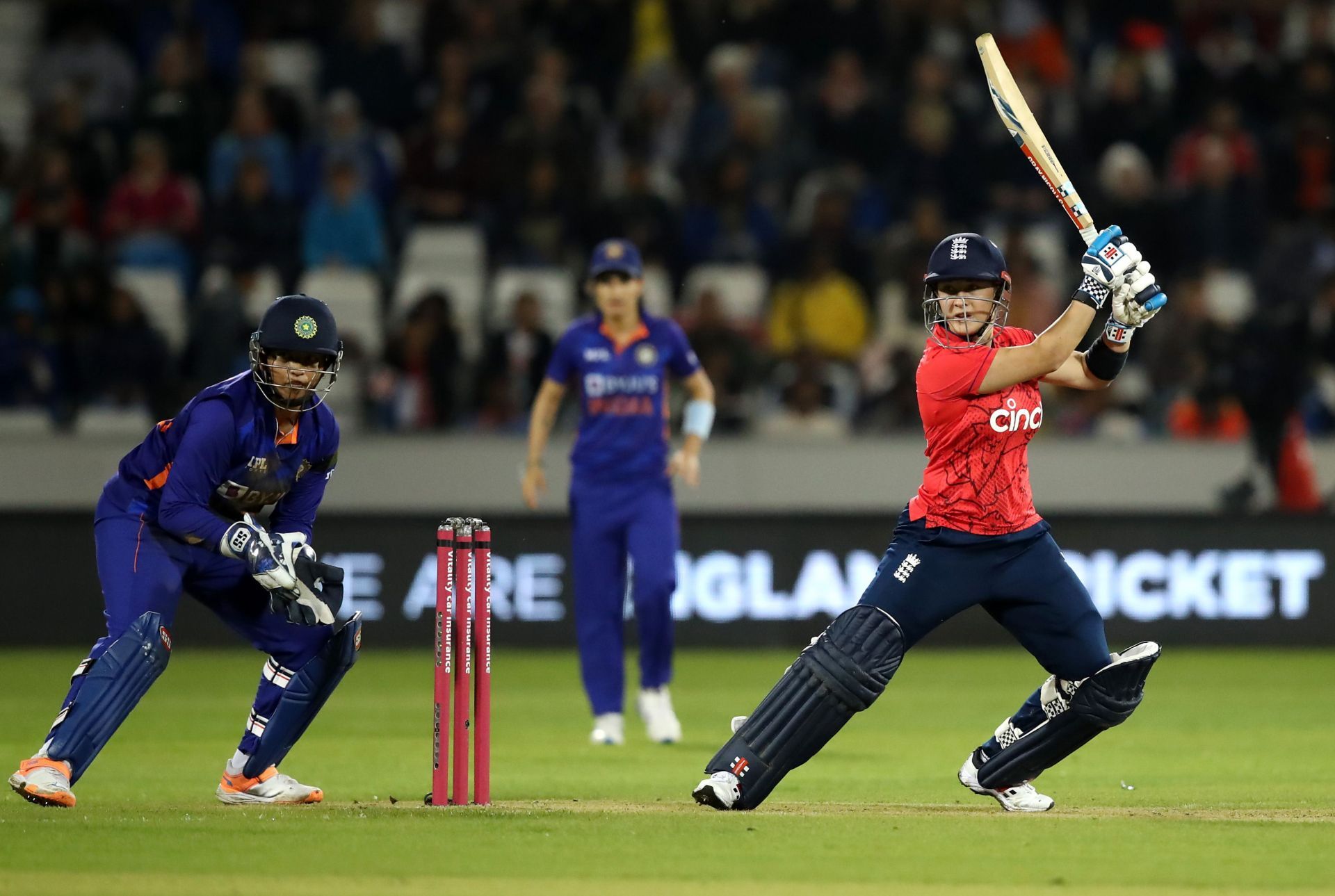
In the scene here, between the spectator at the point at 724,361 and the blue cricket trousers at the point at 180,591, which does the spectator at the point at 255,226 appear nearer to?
the spectator at the point at 724,361

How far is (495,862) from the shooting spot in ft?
18.7

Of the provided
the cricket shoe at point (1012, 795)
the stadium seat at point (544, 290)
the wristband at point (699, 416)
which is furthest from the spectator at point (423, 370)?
the cricket shoe at point (1012, 795)

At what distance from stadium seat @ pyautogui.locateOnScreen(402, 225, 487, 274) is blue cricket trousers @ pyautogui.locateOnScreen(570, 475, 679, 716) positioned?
23.1ft

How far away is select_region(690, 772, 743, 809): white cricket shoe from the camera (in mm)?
6621

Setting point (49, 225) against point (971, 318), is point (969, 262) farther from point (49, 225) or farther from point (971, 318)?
point (49, 225)

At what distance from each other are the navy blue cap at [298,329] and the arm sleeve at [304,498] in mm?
425

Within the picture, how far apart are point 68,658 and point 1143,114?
10.2 meters

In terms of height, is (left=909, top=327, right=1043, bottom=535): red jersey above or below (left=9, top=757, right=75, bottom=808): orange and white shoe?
above

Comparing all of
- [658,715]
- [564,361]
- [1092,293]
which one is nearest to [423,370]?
[564,361]

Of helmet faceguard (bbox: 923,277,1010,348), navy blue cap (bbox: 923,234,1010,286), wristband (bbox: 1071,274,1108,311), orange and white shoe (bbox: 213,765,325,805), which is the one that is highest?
navy blue cap (bbox: 923,234,1010,286)

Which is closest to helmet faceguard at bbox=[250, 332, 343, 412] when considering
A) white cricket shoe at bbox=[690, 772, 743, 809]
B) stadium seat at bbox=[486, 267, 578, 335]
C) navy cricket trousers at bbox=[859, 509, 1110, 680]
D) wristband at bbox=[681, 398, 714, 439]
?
white cricket shoe at bbox=[690, 772, 743, 809]

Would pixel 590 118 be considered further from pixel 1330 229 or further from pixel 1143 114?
pixel 1330 229

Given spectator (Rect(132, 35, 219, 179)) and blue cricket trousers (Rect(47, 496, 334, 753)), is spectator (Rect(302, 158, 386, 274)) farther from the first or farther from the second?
blue cricket trousers (Rect(47, 496, 334, 753))

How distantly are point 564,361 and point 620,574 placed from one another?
3.74ft
